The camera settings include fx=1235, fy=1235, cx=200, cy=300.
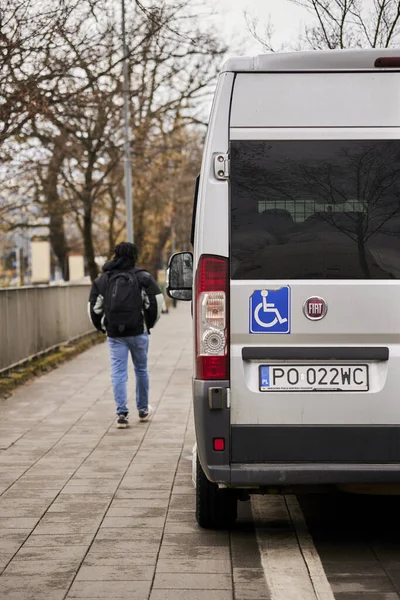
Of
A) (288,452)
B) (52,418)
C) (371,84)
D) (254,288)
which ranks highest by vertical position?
(371,84)

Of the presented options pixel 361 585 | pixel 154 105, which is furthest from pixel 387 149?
pixel 154 105

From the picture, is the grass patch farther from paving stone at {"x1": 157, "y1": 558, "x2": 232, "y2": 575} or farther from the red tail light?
the red tail light

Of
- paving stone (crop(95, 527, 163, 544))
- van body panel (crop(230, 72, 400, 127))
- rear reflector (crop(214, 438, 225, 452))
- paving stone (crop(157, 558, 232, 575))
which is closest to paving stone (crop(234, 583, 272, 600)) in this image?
paving stone (crop(157, 558, 232, 575))

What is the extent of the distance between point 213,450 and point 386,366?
0.94 metres

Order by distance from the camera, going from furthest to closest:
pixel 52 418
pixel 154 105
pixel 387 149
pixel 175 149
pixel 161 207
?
pixel 161 207 → pixel 154 105 → pixel 175 149 → pixel 52 418 → pixel 387 149

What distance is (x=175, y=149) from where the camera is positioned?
3044 cm

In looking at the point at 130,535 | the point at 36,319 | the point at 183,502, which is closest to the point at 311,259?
the point at 130,535

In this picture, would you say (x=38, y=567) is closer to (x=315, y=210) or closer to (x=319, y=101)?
(x=315, y=210)

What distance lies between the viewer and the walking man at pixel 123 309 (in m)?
11.5

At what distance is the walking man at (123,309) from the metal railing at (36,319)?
3908 mm

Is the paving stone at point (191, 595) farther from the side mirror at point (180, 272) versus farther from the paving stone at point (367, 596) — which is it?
the side mirror at point (180, 272)

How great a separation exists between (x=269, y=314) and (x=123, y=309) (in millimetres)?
5603

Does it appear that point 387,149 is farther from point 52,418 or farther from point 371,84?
point 52,418

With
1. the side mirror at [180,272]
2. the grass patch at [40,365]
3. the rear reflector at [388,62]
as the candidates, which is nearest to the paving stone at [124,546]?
the side mirror at [180,272]
